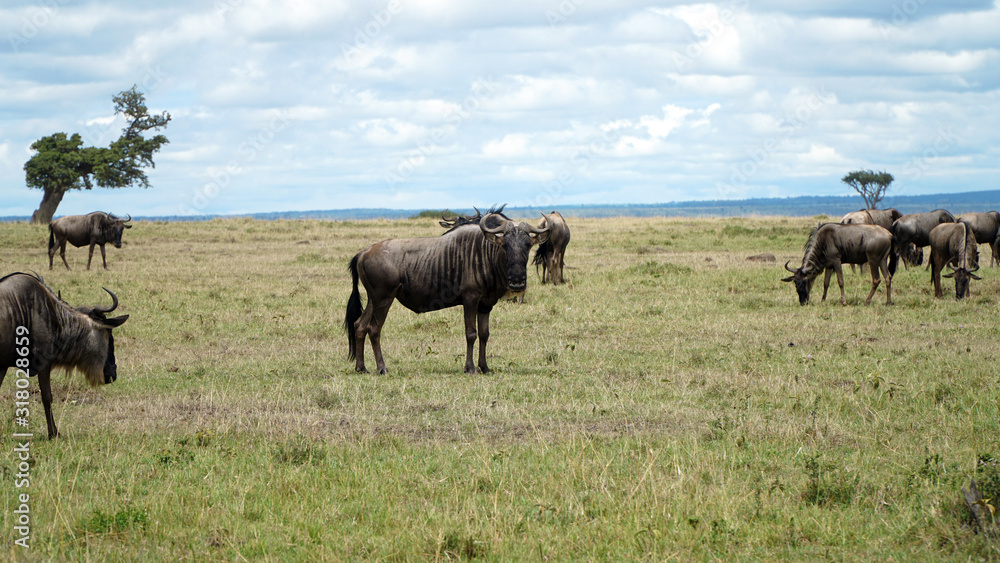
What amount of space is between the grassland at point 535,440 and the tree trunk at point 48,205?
121ft

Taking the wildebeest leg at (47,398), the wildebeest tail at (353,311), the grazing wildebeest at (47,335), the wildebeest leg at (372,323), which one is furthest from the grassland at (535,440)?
the grazing wildebeest at (47,335)

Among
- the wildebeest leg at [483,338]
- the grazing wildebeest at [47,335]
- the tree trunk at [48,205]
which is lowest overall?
the wildebeest leg at [483,338]

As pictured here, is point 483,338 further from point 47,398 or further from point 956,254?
point 956,254

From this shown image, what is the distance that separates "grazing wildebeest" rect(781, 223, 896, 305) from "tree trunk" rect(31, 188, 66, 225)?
42668 mm

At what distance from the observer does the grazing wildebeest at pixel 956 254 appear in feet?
53.8

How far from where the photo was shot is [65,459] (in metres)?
6.30

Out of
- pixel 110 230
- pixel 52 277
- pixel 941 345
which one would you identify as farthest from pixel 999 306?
pixel 110 230

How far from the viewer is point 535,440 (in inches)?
274

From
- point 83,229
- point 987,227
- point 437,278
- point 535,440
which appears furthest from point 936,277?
point 83,229

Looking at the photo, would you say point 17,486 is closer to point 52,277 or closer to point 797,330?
point 797,330

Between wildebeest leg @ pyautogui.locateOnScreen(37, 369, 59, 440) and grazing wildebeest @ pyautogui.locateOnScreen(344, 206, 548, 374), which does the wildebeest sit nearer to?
grazing wildebeest @ pyautogui.locateOnScreen(344, 206, 548, 374)

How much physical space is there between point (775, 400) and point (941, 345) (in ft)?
15.0

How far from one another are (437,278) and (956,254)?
40.4 ft

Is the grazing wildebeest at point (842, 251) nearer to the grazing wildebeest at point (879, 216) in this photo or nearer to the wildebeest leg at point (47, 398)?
the grazing wildebeest at point (879, 216)
